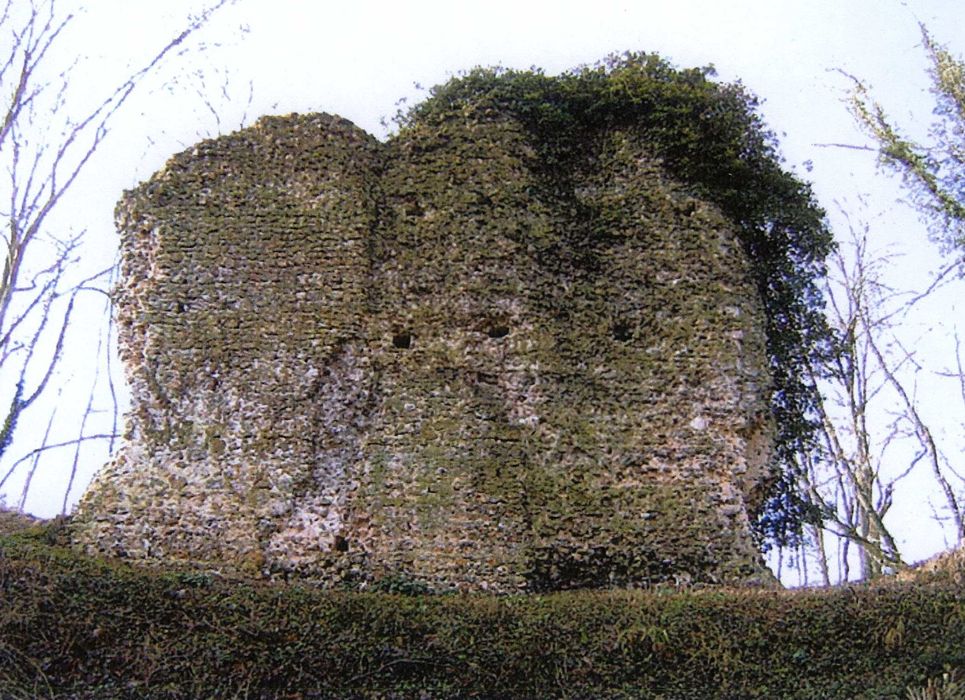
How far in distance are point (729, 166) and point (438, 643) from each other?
28.2 feet

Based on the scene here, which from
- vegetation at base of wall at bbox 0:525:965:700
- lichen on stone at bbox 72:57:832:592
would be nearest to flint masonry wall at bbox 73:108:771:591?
lichen on stone at bbox 72:57:832:592

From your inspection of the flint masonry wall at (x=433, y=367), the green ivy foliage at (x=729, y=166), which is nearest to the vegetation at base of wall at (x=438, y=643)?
the flint masonry wall at (x=433, y=367)

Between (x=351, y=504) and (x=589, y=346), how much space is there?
13.0 ft

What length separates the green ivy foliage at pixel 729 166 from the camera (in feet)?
48.4

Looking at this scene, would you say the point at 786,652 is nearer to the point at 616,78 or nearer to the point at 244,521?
the point at 244,521

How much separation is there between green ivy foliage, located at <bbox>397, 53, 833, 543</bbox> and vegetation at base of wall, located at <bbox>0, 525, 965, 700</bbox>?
4.52m

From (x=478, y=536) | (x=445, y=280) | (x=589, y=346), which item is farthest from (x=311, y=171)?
(x=478, y=536)

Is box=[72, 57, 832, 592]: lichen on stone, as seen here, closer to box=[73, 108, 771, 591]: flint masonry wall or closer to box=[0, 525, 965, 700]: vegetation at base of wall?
box=[73, 108, 771, 591]: flint masonry wall

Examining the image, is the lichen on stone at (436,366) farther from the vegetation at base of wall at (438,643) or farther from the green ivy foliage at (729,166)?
the vegetation at base of wall at (438,643)

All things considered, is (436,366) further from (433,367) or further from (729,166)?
(729,166)

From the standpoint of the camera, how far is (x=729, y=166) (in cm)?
1471

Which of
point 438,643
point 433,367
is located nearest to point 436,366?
point 433,367

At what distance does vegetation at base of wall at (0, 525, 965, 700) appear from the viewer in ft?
31.0

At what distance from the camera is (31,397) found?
47.8 ft
